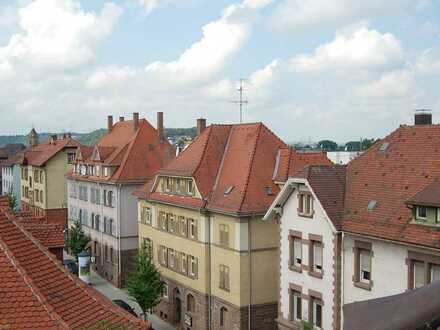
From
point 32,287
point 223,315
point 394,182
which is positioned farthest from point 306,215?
point 32,287

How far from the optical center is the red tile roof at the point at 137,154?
169 ft

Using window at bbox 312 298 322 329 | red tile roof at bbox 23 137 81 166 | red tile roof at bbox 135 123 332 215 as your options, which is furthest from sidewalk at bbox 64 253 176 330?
red tile roof at bbox 23 137 81 166

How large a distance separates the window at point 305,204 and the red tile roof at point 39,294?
1524cm

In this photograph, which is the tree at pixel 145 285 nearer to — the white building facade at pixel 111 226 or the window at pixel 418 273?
the white building facade at pixel 111 226

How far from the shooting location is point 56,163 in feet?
240

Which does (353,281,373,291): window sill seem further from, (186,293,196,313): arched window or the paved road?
the paved road

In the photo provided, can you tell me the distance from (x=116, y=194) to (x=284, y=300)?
1004 inches

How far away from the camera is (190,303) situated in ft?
125

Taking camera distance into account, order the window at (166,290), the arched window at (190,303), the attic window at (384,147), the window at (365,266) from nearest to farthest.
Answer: the window at (365,266)
the attic window at (384,147)
the arched window at (190,303)
the window at (166,290)

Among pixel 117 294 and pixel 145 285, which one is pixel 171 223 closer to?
pixel 145 285

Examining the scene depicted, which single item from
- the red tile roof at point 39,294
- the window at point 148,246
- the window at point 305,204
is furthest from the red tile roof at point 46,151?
the red tile roof at point 39,294

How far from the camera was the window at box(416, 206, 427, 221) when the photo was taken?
2133 centimetres

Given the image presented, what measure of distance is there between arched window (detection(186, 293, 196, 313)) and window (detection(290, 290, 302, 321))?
10450 millimetres

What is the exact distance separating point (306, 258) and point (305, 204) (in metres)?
2.47
